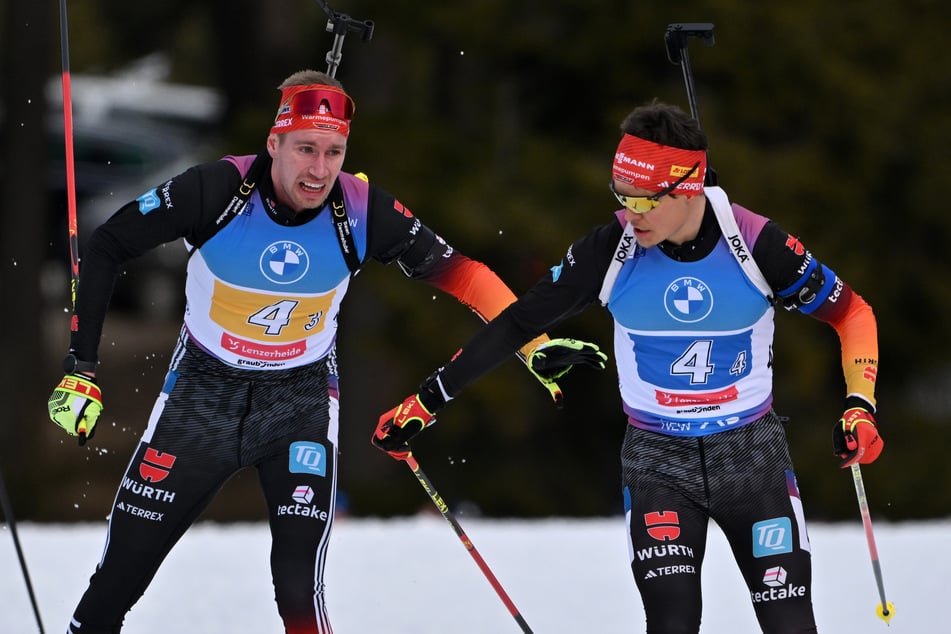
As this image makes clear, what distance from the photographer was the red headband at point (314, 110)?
15.2ft

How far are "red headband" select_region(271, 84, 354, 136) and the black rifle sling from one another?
0.16 metres

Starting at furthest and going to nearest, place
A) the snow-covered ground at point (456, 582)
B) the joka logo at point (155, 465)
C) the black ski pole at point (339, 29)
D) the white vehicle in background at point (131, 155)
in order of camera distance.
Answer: the white vehicle in background at point (131, 155) < the snow-covered ground at point (456, 582) < the black ski pole at point (339, 29) < the joka logo at point (155, 465)

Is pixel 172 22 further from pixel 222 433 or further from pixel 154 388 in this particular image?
pixel 222 433

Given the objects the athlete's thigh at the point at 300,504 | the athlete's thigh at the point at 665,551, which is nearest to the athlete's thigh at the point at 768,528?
the athlete's thigh at the point at 665,551

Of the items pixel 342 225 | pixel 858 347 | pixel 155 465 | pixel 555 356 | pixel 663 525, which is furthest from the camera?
pixel 555 356

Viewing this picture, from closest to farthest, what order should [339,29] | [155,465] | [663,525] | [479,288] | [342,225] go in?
[663,525]
[155,465]
[342,225]
[479,288]
[339,29]

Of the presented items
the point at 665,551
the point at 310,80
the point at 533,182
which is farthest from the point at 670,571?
the point at 533,182

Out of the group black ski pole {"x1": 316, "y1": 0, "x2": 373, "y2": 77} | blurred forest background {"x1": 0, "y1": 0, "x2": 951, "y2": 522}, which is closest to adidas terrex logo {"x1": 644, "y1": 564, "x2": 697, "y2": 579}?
black ski pole {"x1": 316, "y1": 0, "x2": 373, "y2": 77}

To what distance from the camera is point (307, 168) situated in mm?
4547

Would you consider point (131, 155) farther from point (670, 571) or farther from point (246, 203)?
point (670, 571)

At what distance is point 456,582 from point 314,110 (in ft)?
10.6

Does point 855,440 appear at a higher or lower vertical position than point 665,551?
higher

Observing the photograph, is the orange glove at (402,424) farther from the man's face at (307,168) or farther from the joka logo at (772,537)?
the joka logo at (772,537)

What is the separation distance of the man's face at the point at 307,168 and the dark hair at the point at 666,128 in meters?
0.94
